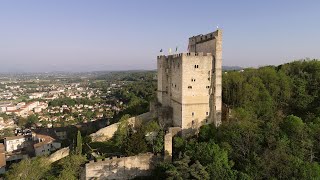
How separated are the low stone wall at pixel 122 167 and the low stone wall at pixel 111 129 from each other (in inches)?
330

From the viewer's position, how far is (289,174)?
23.1 metres

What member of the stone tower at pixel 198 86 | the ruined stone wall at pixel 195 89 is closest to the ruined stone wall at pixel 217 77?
the stone tower at pixel 198 86

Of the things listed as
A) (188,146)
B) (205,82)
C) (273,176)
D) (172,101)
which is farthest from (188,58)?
(273,176)

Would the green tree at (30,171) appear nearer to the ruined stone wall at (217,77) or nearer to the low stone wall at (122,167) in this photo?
the low stone wall at (122,167)

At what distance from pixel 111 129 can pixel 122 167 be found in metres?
9.91

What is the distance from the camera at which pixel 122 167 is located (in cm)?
2645

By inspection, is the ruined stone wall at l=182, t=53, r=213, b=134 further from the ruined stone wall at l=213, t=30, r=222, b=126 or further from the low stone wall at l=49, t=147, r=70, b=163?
the low stone wall at l=49, t=147, r=70, b=163

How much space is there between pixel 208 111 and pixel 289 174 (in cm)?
999

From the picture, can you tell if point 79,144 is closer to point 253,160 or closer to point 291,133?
point 253,160

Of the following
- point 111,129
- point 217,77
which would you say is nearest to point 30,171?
point 111,129

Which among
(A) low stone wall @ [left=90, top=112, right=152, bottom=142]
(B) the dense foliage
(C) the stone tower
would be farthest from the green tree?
(C) the stone tower

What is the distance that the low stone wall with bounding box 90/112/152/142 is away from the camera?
3522 centimetres

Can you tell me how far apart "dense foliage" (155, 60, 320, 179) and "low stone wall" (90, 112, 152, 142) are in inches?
326

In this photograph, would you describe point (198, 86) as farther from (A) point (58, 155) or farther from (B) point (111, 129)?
(A) point (58, 155)
